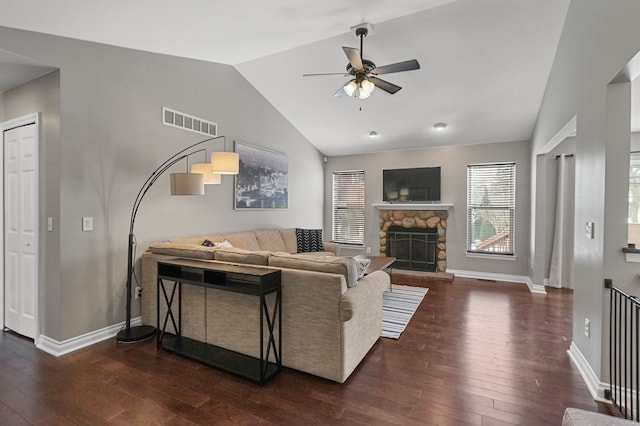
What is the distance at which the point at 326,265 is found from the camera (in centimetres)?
254

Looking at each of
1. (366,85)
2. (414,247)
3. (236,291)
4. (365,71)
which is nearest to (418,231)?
(414,247)

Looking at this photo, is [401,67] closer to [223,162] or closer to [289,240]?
[223,162]

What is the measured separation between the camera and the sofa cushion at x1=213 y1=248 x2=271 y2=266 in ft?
9.25

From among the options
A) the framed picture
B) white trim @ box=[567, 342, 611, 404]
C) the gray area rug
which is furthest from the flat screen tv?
white trim @ box=[567, 342, 611, 404]

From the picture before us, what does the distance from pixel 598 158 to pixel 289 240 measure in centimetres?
448

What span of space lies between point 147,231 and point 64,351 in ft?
4.45

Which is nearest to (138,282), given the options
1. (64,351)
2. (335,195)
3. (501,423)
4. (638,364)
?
(64,351)

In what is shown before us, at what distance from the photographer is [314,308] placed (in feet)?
8.11

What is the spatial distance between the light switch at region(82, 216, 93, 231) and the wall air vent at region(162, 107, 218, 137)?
141 centimetres

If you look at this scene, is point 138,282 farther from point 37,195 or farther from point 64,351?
point 37,195

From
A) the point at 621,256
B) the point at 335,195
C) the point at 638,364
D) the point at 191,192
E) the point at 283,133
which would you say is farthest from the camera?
the point at 335,195

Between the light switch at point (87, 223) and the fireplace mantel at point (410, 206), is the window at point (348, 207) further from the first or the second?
the light switch at point (87, 223)

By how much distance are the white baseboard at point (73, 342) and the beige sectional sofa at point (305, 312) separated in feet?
1.81

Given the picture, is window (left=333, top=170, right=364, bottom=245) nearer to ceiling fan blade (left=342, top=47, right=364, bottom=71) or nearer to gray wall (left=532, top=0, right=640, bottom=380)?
ceiling fan blade (left=342, top=47, right=364, bottom=71)
